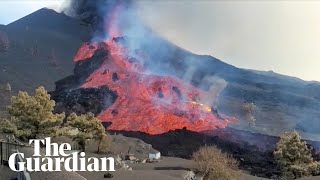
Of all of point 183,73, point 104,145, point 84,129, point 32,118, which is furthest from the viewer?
point 183,73

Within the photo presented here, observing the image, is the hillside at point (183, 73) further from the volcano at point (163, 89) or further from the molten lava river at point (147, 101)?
the molten lava river at point (147, 101)

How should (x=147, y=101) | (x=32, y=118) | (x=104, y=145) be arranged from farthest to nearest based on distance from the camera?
(x=147, y=101) < (x=104, y=145) < (x=32, y=118)

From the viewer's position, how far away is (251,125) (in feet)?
418

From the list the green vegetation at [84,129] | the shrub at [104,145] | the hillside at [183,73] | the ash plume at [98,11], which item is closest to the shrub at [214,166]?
the green vegetation at [84,129]

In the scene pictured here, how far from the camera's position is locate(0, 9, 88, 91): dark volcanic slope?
137 metres

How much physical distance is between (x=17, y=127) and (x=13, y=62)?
316 feet

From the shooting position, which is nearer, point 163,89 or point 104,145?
point 104,145

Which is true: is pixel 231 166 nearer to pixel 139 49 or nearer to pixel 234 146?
pixel 234 146

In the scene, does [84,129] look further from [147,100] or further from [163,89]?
[163,89]

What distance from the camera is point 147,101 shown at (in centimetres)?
12225

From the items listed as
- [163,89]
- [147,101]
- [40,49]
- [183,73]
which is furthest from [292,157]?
[40,49]

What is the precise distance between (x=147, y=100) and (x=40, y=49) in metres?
57.9

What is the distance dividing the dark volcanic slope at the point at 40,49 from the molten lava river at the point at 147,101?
1536 cm

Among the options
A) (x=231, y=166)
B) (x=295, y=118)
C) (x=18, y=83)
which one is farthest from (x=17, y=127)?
(x=295, y=118)
